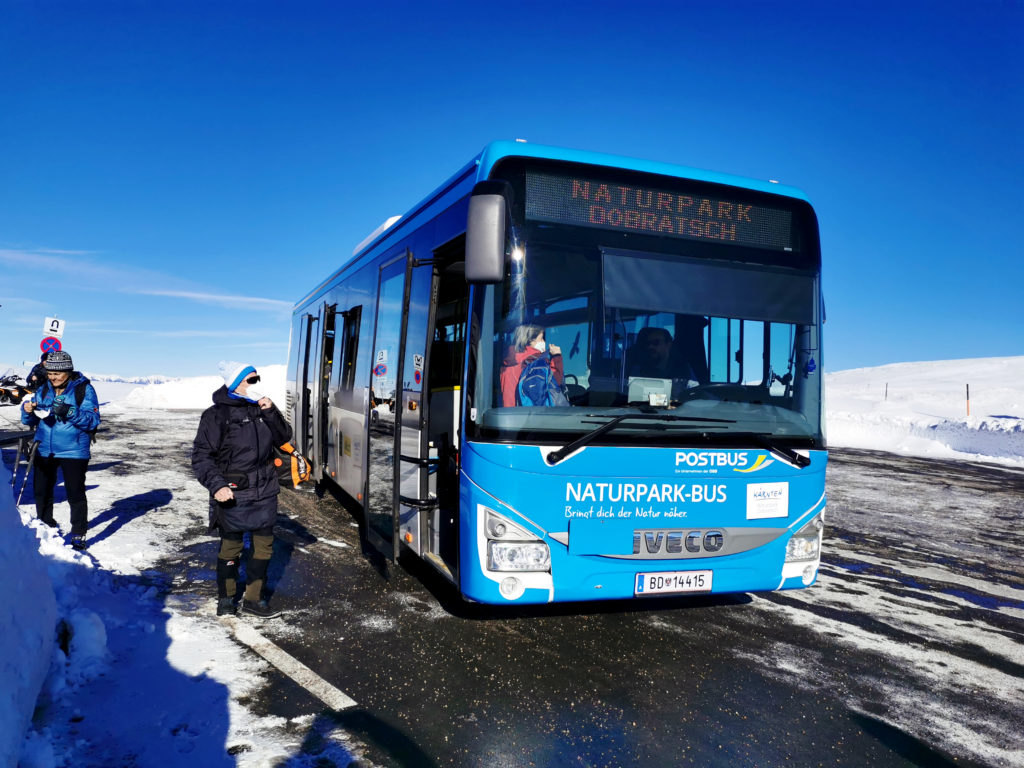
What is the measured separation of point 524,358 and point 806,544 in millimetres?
2472

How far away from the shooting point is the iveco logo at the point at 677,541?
15.0ft

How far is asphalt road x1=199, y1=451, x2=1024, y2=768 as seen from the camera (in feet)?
11.7

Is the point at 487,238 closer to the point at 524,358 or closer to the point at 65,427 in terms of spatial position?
the point at 524,358

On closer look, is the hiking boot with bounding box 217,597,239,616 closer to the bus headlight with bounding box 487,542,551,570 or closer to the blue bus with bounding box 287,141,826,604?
the blue bus with bounding box 287,141,826,604

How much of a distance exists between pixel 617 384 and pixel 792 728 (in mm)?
2145

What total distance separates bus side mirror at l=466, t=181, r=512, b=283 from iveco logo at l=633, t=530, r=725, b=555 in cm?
190

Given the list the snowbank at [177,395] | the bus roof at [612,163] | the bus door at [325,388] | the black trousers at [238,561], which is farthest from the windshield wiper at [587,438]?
the snowbank at [177,395]

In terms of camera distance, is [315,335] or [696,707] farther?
[315,335]

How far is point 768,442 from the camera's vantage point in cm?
475

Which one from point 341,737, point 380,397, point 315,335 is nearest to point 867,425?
point 315,335

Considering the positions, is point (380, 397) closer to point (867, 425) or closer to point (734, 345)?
point (734, 345)

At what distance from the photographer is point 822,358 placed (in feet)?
16.6

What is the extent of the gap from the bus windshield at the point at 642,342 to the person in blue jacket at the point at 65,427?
4.41 m

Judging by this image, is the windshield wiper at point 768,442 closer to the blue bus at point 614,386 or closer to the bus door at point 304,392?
the blue bus at point 614,386
